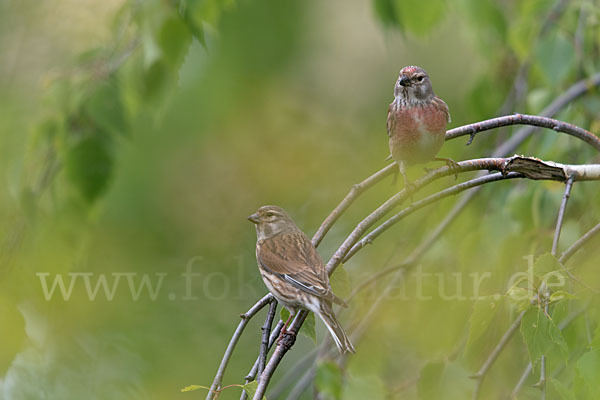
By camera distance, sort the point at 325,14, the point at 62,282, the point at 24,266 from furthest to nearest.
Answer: the point at 325,14, the point at 62,282, the point at 24,266

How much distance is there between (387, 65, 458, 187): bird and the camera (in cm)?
318

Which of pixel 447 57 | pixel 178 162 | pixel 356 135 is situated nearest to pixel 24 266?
pixel 178 162

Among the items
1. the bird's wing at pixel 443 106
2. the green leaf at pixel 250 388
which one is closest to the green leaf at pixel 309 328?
the green leaf at pixel 250 388

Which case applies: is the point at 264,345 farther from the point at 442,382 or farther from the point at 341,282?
the point at 442,382

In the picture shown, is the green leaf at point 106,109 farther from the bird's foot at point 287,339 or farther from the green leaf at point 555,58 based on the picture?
the green leaf at point 555,58

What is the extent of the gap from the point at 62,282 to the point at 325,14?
6388 mm

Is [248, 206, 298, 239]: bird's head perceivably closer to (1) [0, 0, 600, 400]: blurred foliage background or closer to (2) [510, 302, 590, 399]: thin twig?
(1) [0, 0, 600, 400]: blurred foliage background

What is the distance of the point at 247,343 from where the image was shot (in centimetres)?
701

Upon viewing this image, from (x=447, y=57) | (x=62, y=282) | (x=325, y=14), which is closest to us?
(x=62, y=282)

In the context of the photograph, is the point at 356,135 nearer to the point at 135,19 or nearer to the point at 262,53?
the point at 262,53

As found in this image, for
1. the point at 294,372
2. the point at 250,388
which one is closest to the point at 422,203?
the point at 250,388

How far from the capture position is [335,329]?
10.8 feet

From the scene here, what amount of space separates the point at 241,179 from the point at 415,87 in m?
4.92

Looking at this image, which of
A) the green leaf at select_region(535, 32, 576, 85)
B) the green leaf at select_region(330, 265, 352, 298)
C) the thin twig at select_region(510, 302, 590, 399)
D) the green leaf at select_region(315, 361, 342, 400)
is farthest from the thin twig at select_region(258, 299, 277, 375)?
the green leaf at select_region(535, 32, 576, 85)
